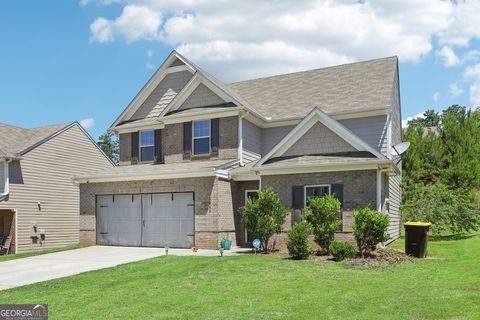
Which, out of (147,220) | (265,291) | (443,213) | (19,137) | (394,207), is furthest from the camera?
(19,137)

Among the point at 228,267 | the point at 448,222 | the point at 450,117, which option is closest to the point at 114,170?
the point at 228,267

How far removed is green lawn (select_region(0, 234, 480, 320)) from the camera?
25.6 ft

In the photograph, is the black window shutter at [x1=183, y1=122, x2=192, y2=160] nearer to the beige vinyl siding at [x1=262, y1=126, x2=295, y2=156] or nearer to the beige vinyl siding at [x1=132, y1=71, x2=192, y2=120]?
the beige vinyl siding at [x1=132, y1=71, x2=192, y2=120]

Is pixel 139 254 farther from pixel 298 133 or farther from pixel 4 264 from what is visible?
pixel 298 133

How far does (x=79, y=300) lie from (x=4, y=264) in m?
8.22

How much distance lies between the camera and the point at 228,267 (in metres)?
12.6

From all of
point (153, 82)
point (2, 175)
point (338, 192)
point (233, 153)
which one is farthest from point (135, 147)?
point (338, 192)

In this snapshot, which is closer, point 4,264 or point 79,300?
point 79,300

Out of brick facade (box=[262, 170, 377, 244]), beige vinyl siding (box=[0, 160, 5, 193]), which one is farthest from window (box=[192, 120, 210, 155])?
beige vinyl siding (box=[0, 160, 5, 193])

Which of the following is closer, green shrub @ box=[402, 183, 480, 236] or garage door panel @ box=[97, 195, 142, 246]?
garage door panel @ box=[97, 195, 142, 246]

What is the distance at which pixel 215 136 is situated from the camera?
67.8ft

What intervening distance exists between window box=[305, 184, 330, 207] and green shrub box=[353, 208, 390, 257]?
2.64 m

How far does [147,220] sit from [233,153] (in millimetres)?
4871

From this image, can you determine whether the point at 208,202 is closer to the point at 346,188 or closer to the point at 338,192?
the point at 338,192
